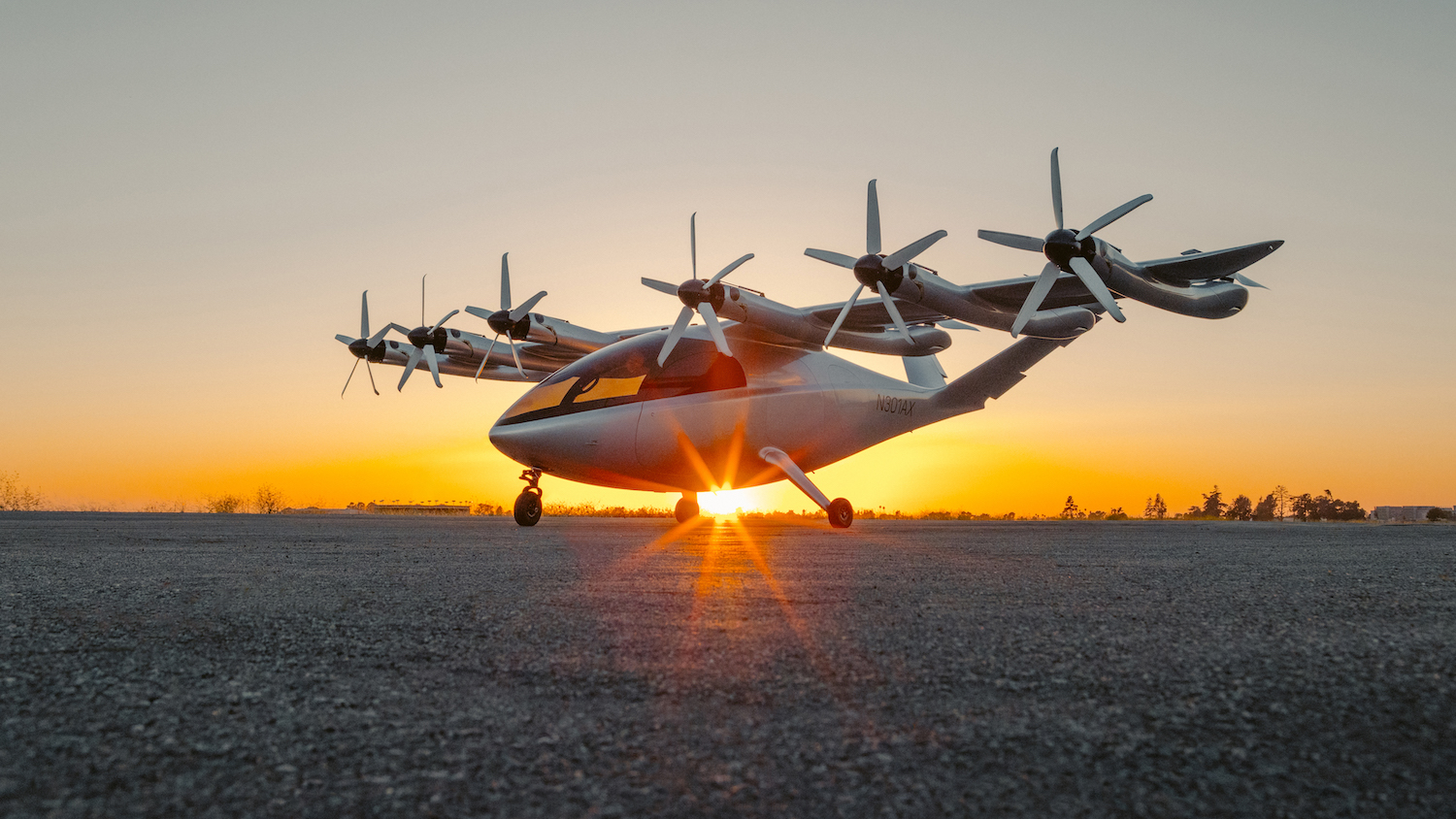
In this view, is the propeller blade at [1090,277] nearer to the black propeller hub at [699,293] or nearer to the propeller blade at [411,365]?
the black propeller hub at [699,293]

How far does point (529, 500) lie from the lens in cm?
A: 1519

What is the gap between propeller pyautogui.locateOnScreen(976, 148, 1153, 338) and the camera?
12.2m

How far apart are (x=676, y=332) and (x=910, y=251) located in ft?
13.6

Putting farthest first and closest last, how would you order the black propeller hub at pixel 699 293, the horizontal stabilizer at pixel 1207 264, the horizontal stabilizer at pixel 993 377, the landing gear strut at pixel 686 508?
1. the landing gear strut at pixel 686 508
2. the horizontal stabilizer at pixel 993 377
3. the black propeller hub at pixel 699 293
4. the horizontal stabilizer at pixel 1207 264

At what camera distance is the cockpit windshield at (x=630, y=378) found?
554 inches

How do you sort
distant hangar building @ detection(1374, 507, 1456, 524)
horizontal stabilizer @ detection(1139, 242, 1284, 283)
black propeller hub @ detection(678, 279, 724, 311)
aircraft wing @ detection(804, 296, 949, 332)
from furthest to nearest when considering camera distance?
1. distant hangar building @ detection(1374, 507, 1456, 524)
2. aircraft wing @ detection(804, 296, 949, 332)
3. black propeller hub @ detection(678, 279, 724, 311)
4. horizontal stabilizer @ detection(1139, 242, 1284, 283)

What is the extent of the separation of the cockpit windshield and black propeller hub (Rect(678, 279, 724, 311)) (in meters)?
0.76

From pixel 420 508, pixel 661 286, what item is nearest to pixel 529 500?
pixel 661 286

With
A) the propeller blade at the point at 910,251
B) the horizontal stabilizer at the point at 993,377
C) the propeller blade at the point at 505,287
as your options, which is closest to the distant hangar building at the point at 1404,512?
the horizontal stabilizer at the point at 993,377

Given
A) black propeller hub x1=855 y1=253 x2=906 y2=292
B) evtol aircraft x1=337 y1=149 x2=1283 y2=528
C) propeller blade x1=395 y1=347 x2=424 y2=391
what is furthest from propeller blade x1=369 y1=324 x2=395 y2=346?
black propeller hub x1=855 y1=253 x2=906 y2=292

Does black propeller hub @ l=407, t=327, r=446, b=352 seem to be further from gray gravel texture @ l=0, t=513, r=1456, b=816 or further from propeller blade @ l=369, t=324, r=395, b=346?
gray gravel texture @ l=0, t=513, r=1456, b=816

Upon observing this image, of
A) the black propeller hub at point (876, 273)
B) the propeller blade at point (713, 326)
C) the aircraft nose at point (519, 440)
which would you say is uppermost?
the black propeller hub at point (876, 273)

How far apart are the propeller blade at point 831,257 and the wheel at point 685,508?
20.8ft

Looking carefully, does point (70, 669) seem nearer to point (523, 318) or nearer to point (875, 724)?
point (875, 724)
